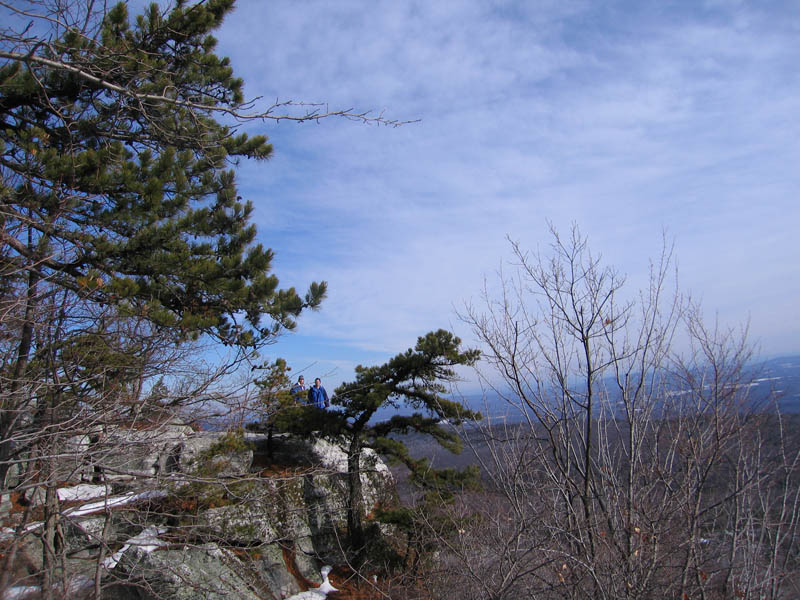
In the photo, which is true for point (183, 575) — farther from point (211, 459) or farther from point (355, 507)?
point (355, 507)

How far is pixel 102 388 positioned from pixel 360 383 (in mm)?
7544

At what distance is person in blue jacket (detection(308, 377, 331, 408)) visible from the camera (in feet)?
42.0

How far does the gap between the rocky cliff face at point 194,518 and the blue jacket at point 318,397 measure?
47.5 inches

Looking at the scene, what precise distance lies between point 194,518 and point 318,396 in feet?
15.5

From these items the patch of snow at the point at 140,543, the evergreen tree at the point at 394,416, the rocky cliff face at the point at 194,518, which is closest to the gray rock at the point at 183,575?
the rocky cliff face at the point at 194,518

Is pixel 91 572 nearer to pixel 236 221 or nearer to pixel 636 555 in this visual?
pixel 236 221

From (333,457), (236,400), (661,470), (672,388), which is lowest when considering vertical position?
(333,457)

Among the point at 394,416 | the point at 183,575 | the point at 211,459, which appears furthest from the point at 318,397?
the point at 183,575

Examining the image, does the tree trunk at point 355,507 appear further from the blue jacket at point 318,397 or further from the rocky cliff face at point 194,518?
the blue jacket at point 318,397

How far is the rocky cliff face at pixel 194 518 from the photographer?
5789 mm

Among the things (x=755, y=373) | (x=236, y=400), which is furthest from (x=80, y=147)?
(x=755, y=373)

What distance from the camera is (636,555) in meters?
4.57

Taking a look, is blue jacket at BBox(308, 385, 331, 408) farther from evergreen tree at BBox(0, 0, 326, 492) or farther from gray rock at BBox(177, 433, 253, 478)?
evergreen tree at BBox(0, 0, 326, 492)

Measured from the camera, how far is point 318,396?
13.3 metres
